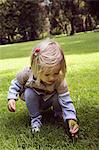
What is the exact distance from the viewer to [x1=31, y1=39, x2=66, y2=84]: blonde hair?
2420mm

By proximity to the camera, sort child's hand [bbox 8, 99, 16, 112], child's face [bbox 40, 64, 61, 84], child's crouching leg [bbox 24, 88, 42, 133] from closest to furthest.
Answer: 1. child's face [bbox 40, 64, 61, 84]
2. child's hand [bbox 8, 99, 16, 112]
3. child's crouching leg [bbox 24, 88, 42, 133]

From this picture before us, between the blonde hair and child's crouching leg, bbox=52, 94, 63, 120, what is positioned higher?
the blonde hair

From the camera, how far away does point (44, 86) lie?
8.82 ft

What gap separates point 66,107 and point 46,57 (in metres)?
0.40

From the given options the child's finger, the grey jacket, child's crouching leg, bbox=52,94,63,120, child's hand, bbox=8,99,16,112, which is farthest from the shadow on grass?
the child's finger

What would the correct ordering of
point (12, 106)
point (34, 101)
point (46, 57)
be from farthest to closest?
point (34, 101) → point (12, 106) → point (46, 57)

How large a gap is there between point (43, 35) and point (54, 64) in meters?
37.2

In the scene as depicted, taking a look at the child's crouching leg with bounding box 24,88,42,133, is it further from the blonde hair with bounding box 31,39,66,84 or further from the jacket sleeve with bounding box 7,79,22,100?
the blonde hair with bounding box 31,39,66,84

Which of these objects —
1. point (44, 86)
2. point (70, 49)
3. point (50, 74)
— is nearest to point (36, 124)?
point (44, 86)

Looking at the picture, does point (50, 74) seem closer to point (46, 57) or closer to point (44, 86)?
point (46, 57)

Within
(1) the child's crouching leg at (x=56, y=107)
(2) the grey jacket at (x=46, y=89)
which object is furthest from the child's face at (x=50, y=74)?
(1) the child's crouching leg at (x=56, y=107)

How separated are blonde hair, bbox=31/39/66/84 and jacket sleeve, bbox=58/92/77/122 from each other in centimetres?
20

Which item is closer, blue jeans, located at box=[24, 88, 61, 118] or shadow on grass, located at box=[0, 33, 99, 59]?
blue jeans, located at box=[24, 88, 61, 118]

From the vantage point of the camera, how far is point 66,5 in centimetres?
3478
